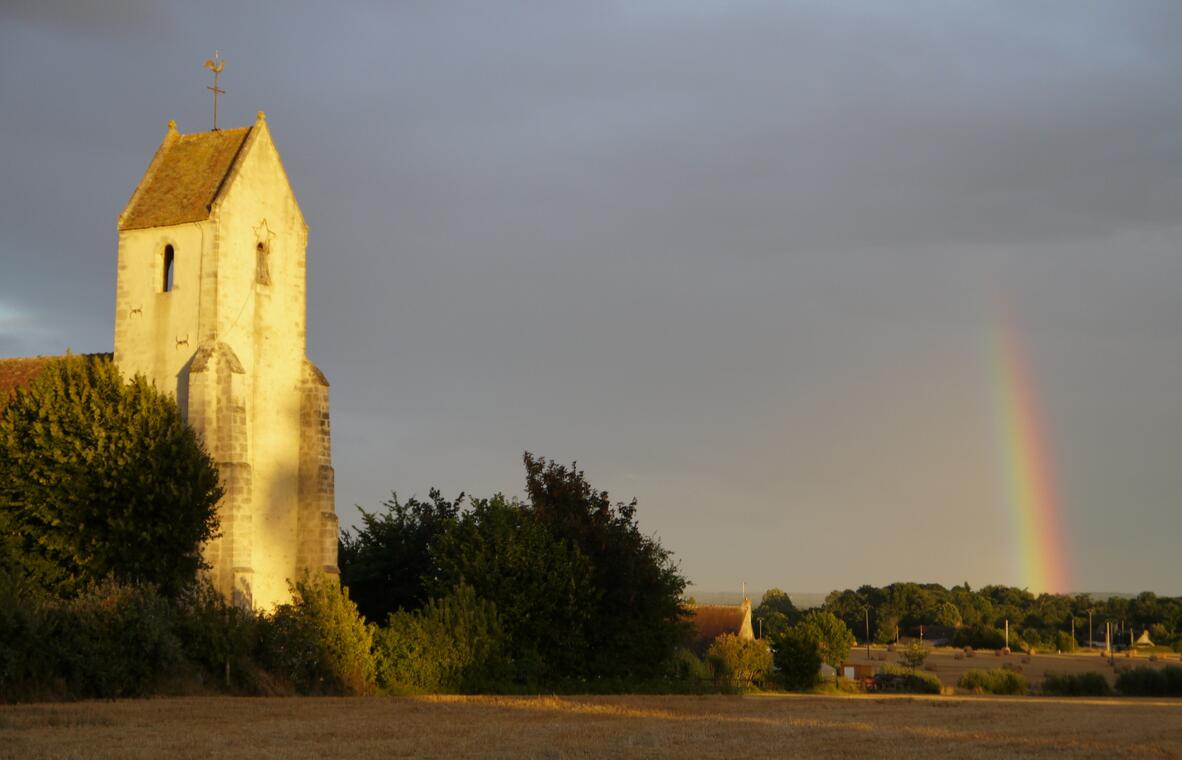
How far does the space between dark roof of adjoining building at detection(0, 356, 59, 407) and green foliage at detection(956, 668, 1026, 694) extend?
48.2 meters

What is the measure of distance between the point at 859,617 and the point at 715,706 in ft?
353

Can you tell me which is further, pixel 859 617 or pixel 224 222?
pixel 859 617

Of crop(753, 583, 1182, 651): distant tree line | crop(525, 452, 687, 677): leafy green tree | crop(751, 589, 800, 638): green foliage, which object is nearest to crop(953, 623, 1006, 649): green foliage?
crop(753, 583, 1182, 651): distant tree line

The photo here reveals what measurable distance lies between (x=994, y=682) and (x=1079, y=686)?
502 cm

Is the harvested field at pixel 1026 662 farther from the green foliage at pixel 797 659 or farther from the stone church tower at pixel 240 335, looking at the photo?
the stone church tower at pixel 240 335

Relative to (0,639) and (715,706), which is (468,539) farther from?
(0,639)

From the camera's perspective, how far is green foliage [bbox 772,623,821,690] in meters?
62.3

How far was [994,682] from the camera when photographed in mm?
69188

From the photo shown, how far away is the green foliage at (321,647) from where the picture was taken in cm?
3294

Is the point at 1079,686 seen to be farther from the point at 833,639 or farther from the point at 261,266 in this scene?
the point at 261,266

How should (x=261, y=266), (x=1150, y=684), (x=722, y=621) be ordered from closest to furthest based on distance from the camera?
(x=261, y=266)
(x=1150, y=684)
(x=722, y=621)

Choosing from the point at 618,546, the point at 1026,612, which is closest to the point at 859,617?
the point at 1026,612

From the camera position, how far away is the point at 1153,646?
11381 cm

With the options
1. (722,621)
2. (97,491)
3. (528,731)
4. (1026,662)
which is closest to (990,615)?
(1026,662)
